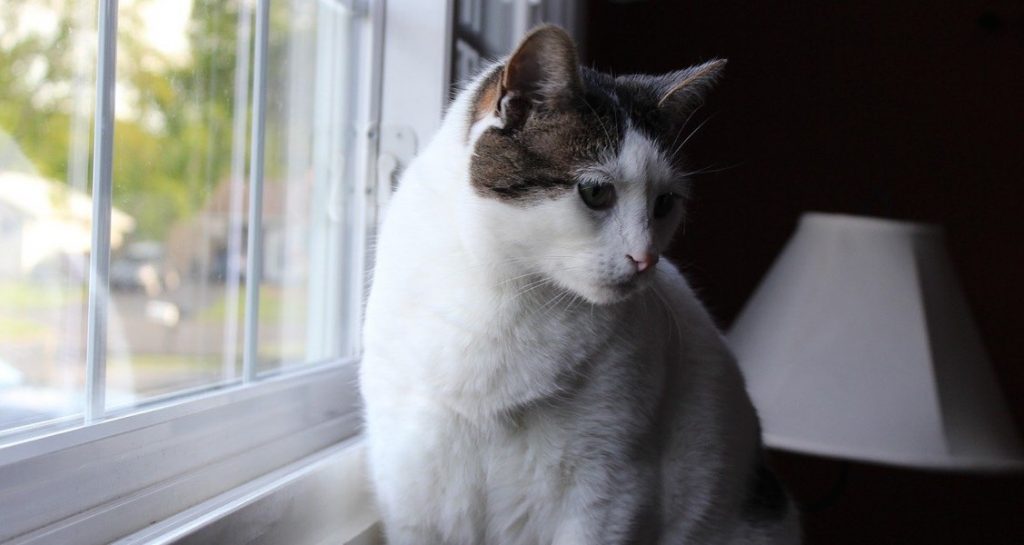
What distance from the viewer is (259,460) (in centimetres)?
94

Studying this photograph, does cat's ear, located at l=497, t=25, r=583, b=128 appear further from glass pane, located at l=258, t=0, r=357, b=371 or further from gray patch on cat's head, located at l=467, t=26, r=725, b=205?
glass pane, located at l=258, t=0, r=357, b=371

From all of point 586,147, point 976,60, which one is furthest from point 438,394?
point 976,60

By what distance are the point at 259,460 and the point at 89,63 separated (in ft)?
1.48

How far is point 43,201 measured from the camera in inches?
29.6

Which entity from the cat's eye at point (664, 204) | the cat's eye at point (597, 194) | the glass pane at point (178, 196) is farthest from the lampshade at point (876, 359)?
the glass pane at point (178, 196)

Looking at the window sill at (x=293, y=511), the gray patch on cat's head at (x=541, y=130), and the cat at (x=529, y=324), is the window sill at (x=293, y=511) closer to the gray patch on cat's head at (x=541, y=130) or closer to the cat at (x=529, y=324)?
the cat at (x=529, y=324)

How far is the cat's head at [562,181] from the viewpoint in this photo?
0.81 metres

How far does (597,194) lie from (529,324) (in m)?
0.15

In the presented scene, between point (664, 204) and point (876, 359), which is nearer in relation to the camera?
point (664, 204)

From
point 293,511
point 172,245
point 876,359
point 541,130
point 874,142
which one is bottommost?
point 293,511

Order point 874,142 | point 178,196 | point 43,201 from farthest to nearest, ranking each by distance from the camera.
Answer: point 874,142 < point 178,196 < point 43,201

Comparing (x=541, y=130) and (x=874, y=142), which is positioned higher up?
(x=874, y=142)

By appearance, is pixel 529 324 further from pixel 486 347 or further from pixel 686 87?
pixel 686 87

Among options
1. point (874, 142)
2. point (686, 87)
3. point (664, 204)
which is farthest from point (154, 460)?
point (874, 142)
